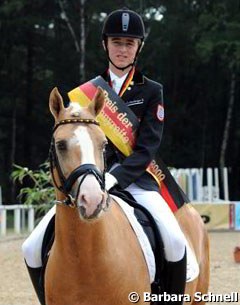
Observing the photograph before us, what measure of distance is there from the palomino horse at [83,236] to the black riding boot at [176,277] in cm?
46

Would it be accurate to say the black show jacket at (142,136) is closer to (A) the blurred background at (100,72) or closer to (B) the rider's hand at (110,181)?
(B) the rider's hand at (110,181)

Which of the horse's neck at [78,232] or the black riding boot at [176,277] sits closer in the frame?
the horse's neck at [78,232]

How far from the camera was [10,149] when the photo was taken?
35.2 meters

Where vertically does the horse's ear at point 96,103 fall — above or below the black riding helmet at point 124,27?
below

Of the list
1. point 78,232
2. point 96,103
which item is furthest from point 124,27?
point 78,232

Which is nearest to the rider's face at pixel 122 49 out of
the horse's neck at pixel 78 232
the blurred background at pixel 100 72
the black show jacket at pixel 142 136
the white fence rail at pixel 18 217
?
the black show jacket at pixel 142 136

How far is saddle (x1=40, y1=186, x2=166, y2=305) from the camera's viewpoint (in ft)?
14.7

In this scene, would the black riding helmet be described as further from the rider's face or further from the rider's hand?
the rider's hand

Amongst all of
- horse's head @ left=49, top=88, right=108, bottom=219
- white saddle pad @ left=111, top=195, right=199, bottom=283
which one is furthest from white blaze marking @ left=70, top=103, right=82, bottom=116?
white saddle pad @ left=111, top=195, right=199, bottom=283

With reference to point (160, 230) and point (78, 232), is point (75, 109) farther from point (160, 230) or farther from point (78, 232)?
point (160, 230)

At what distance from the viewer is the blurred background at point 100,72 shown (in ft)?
112

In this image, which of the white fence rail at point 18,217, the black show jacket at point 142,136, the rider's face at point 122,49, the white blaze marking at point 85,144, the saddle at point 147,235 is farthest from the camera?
the white fence rail at point 18,217

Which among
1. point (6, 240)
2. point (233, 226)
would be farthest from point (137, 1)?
point (6, 240)

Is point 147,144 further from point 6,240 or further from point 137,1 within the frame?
point 137,1
